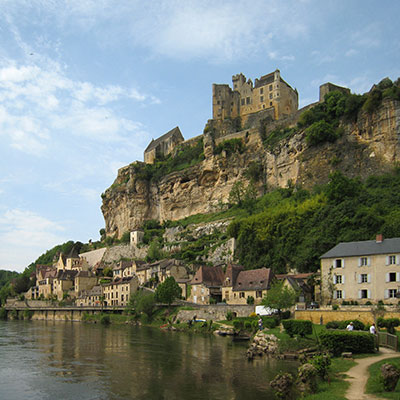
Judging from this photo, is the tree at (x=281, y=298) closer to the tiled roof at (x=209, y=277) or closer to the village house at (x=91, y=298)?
the tiled roof at (x=209, y=277)

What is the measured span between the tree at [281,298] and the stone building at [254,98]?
186 ft

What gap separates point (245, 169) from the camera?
287 feet

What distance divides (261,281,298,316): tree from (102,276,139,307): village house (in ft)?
117

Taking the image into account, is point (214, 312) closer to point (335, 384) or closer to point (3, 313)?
point (335, 384)

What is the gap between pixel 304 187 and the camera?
69.2 metres

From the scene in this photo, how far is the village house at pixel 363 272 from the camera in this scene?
38.2m

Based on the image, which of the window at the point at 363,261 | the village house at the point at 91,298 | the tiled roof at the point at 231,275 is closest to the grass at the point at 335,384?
the window at the point at 363,261

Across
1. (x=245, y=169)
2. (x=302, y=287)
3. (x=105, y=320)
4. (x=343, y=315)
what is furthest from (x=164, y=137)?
(x=343, y=315)

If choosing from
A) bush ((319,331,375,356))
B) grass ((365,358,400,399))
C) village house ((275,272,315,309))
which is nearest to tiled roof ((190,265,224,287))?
village house ((275,272,315,309))

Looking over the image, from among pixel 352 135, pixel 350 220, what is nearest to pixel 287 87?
pixel 352 135

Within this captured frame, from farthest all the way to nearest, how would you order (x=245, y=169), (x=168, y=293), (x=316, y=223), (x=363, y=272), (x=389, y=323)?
(x=245, y=169)
(x=168, y=293)
(x=316, y=223)
(x=363, y=272)
(x=389, y=323)

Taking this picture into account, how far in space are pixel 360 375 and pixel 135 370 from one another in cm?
1343

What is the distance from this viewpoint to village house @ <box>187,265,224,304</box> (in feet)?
192

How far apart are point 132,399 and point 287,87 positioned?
275ft
